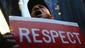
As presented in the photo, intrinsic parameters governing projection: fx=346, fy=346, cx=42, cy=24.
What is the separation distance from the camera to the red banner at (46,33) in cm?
266

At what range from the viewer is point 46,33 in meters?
2.79

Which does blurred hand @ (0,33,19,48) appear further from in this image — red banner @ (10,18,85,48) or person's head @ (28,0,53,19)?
person's head @ (28,0,53,19)

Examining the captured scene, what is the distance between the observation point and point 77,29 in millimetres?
3025

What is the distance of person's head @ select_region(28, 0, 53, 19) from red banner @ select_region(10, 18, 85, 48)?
0.33 feet

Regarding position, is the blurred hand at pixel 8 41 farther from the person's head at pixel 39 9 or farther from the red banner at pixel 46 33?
the person's head at pixel 39 9

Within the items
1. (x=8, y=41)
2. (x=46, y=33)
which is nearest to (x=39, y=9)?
(x=46, y=33)

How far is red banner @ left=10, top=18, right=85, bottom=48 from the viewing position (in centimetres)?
266

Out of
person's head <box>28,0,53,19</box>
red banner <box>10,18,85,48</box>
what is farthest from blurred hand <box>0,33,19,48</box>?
person's head <box>28,0,53,19</box>

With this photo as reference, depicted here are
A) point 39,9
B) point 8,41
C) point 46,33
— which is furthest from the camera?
point 39,9

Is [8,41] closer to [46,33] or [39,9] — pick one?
[46,33]

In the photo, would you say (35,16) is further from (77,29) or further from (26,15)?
(77,29)

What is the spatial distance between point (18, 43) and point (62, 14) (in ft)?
2.00

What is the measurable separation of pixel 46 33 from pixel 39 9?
0.98 ft

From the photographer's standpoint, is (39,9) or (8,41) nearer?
(8,41)
